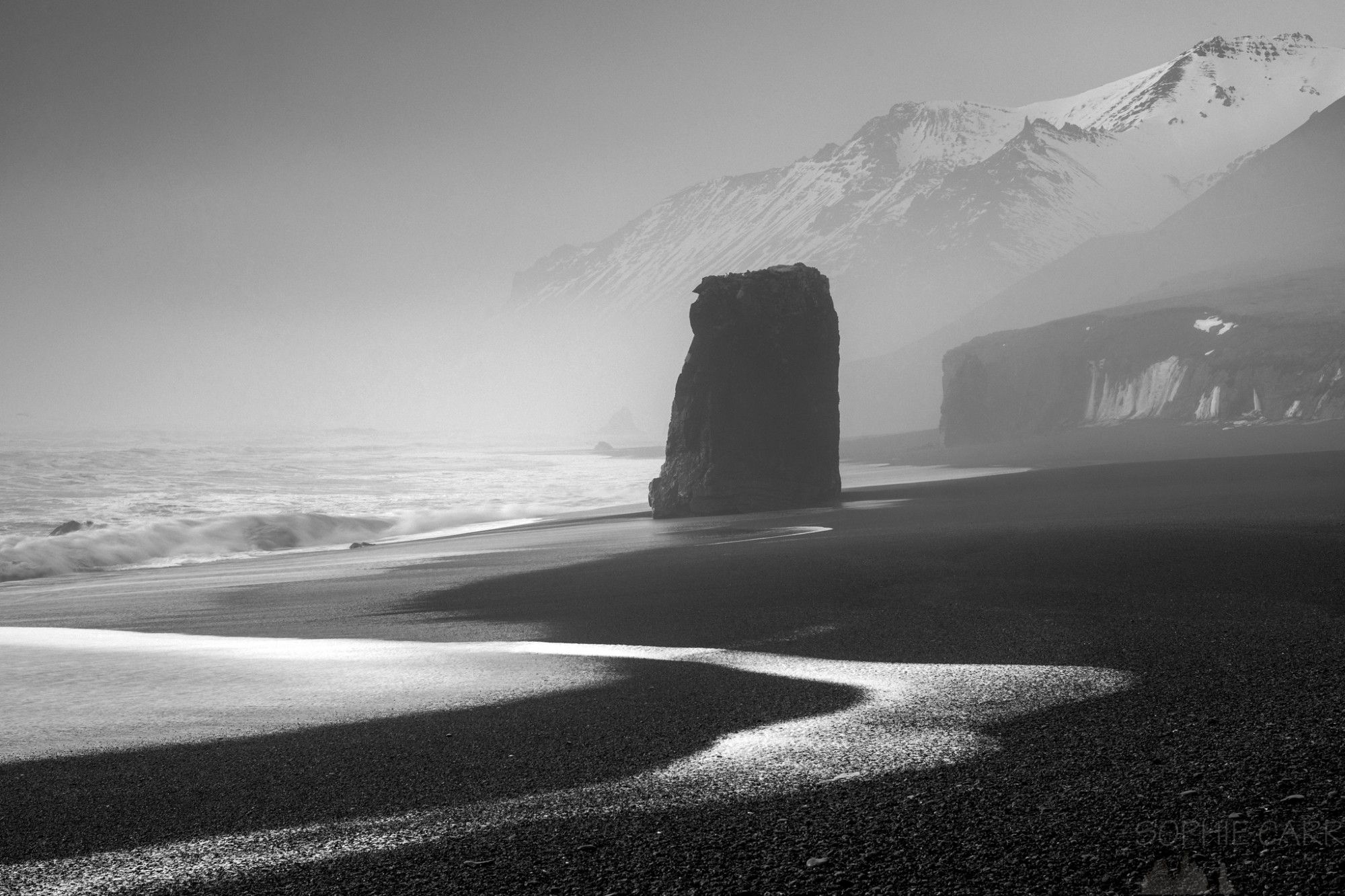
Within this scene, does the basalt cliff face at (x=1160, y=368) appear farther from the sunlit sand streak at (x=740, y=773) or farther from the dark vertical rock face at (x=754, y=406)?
the sunlit sand streak at (x=740, y=773)

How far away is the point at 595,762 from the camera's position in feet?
19.1

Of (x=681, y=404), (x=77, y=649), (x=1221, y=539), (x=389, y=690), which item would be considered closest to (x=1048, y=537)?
(x=1221, y=539)

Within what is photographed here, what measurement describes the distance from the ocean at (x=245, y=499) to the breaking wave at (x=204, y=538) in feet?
0.19

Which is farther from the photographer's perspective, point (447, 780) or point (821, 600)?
point (821, 600)

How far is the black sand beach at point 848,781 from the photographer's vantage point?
4109mm

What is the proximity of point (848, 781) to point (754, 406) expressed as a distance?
85.5 feet

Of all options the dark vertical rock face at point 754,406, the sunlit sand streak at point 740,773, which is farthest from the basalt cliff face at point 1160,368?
the sunlit sand streak at point 740,773

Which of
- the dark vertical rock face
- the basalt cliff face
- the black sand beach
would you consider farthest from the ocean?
the basalt cliff face

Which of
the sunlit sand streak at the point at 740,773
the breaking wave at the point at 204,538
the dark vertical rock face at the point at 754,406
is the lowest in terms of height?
the breaking wave at the point at 204,538

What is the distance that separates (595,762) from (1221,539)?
35.7ft

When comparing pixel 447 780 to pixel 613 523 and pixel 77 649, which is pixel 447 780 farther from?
pixel 613 523

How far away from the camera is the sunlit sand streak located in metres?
4.54

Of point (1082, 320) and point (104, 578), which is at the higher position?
point (1082, 320)

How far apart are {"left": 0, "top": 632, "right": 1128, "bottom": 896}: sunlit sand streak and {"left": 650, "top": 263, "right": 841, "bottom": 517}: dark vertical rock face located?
22.6m
